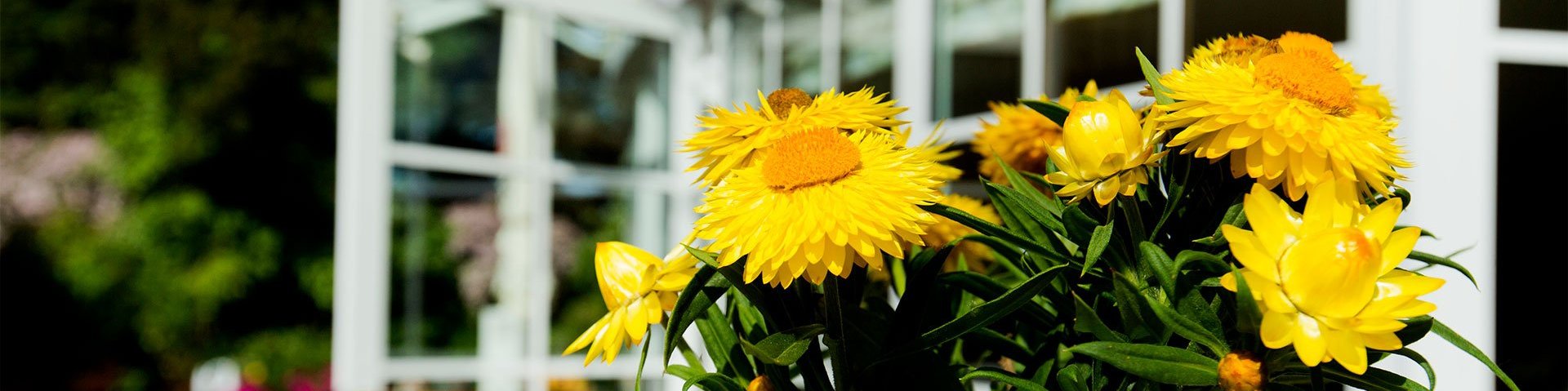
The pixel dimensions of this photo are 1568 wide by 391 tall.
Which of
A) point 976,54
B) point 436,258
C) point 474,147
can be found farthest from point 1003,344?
point 436,258

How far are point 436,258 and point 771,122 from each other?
96.3 inches

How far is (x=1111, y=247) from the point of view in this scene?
1.51 feet

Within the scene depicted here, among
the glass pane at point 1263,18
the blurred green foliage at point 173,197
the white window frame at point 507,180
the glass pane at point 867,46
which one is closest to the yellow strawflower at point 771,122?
the glass pane at point 1263,18

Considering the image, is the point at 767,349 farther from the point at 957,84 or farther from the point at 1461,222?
the point at 957,84

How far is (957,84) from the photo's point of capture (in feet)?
5.65

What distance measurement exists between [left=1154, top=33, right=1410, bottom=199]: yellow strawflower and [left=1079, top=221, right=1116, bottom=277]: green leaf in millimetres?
42

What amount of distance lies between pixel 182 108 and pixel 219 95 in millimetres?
270

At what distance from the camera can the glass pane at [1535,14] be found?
0.92m

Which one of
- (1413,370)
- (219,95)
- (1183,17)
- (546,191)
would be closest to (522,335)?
(546,191)

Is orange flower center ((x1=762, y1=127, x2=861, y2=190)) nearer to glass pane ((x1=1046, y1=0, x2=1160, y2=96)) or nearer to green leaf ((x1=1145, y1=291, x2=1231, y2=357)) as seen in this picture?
green leaf ((x1=1145, y1=291, x2=1231, y2=357))

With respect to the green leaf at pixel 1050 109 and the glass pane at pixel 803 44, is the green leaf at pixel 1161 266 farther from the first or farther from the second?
the glass pane at pixel 803 44

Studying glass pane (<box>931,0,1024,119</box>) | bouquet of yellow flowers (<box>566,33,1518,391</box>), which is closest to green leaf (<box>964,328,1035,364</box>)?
bouquet of yellow flowers (<box>566,33,1518,391</box>)

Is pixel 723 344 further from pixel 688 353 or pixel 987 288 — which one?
pixel 987 288

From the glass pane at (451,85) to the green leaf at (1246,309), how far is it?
2.24m
